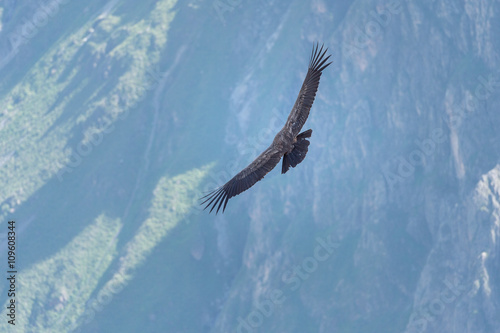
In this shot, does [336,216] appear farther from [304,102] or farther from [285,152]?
[285,152]

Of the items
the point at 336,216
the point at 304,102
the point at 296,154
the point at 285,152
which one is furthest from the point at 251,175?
the point at 336,216

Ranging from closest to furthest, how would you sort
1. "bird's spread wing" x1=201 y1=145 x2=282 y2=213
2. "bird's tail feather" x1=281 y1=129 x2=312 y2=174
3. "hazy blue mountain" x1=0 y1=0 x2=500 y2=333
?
1. "bird's spread wing" x1=201 y1=145 x2=282 y2=213
2. "bird's tail feather" x1=281 y1=129 x2=312 y2=174
3. "hazy blue mountain" x1=0 y1=0 x2=500 y2=333

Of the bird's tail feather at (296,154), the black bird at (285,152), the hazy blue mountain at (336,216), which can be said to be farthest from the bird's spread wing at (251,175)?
the hazy blue mountain at (336,216)

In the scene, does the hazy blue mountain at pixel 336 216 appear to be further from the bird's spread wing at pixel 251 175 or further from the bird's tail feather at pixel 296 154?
the bird's spread wing at pixel 251 175

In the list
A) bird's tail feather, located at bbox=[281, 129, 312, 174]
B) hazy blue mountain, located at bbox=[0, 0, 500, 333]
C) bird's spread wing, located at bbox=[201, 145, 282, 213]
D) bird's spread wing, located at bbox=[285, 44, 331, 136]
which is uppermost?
hazy blue mountain, located at bbox=[0, 0, 500, 333]

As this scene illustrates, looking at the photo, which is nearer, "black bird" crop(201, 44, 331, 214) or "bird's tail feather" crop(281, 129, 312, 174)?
"black bird" crop(201, 44, 331, 214)

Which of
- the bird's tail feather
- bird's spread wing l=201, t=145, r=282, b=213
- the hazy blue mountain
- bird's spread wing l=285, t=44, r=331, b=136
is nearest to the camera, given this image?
bird's spread wing l=201, t=145, r=282, b=213

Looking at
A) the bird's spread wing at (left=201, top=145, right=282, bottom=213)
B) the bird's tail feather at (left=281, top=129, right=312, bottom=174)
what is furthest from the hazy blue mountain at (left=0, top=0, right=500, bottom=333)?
the bird's spread wing at (left=201, top=145, right=282, bottom=213)

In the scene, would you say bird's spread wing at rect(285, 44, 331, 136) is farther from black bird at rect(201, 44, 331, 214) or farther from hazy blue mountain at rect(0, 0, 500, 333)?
hazy blue mountain at rect(0, 0, 500, 333)

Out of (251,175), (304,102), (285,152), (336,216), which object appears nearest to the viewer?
(251,175)

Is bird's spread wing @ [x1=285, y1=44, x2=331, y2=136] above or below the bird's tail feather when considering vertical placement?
above
